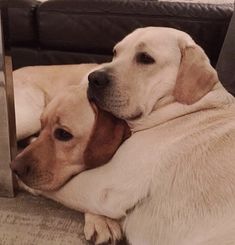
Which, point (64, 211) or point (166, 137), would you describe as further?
point (64, 211)

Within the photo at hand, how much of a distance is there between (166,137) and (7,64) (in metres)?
0.54

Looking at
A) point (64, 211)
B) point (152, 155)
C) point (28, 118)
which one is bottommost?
point (64, 211)


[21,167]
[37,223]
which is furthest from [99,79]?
[37,223]

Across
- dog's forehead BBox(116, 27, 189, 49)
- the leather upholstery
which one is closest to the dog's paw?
dog's forehead BBox(116, 27, 189, 49)

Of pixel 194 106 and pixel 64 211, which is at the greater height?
pixel 194 106

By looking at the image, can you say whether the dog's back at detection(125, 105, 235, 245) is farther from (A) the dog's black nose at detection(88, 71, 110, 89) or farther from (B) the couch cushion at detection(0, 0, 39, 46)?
(B) the couch cushion at detection(0, 0, 39, 46)

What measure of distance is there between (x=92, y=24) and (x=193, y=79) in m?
0.99

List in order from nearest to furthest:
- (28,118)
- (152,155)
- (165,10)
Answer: (152,155)
(28,118)
(165,10)

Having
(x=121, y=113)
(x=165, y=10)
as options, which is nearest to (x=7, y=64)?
(x=121, y=113)

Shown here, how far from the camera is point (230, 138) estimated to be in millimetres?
1236

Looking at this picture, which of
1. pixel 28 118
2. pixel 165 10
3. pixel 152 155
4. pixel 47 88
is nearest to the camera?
Answer: pixel 152 155

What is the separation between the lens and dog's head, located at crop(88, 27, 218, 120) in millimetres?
1277

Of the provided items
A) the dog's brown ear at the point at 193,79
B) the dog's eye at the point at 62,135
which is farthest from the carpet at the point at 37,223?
the dog's brown ear at the point at 193,79

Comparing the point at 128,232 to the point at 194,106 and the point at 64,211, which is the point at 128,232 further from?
the point at 194,106
